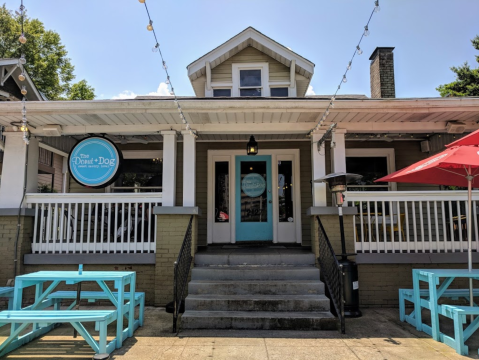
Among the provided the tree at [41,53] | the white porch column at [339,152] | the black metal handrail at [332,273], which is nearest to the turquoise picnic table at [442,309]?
the black metal handrail at [332,273]

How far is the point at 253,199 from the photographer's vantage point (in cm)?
757

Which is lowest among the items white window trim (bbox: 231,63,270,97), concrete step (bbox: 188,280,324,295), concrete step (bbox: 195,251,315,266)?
concrete step (bbox: 188,280,324,295)

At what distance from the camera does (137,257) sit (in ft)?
18.7

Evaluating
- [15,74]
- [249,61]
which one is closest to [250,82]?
[249,61]

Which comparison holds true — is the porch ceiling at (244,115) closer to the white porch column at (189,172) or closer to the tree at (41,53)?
the white porch column at (189,172)

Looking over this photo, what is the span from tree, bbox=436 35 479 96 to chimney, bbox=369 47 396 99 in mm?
16329

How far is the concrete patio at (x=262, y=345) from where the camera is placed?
12.0 feet

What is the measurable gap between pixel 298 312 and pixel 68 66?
25.6 m

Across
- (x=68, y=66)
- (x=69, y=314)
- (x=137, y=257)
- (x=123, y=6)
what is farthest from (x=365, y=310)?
(x=68, y=66)

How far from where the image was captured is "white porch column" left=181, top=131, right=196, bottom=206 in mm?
5805

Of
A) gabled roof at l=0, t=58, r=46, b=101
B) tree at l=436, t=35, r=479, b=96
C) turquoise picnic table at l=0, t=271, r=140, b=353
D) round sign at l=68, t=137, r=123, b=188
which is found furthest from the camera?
tree at l=436, t=35, r=479, b=96

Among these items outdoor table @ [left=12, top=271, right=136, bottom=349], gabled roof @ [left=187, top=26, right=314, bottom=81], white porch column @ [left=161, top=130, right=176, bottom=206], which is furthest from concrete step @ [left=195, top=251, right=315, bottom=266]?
gabled roof @ [left=187, top=26, right=314, bottom=81]

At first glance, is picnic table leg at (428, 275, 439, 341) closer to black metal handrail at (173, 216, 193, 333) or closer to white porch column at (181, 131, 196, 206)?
black metal handrail at (173, 216, 193, 333)

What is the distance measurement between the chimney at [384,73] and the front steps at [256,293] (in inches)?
229
